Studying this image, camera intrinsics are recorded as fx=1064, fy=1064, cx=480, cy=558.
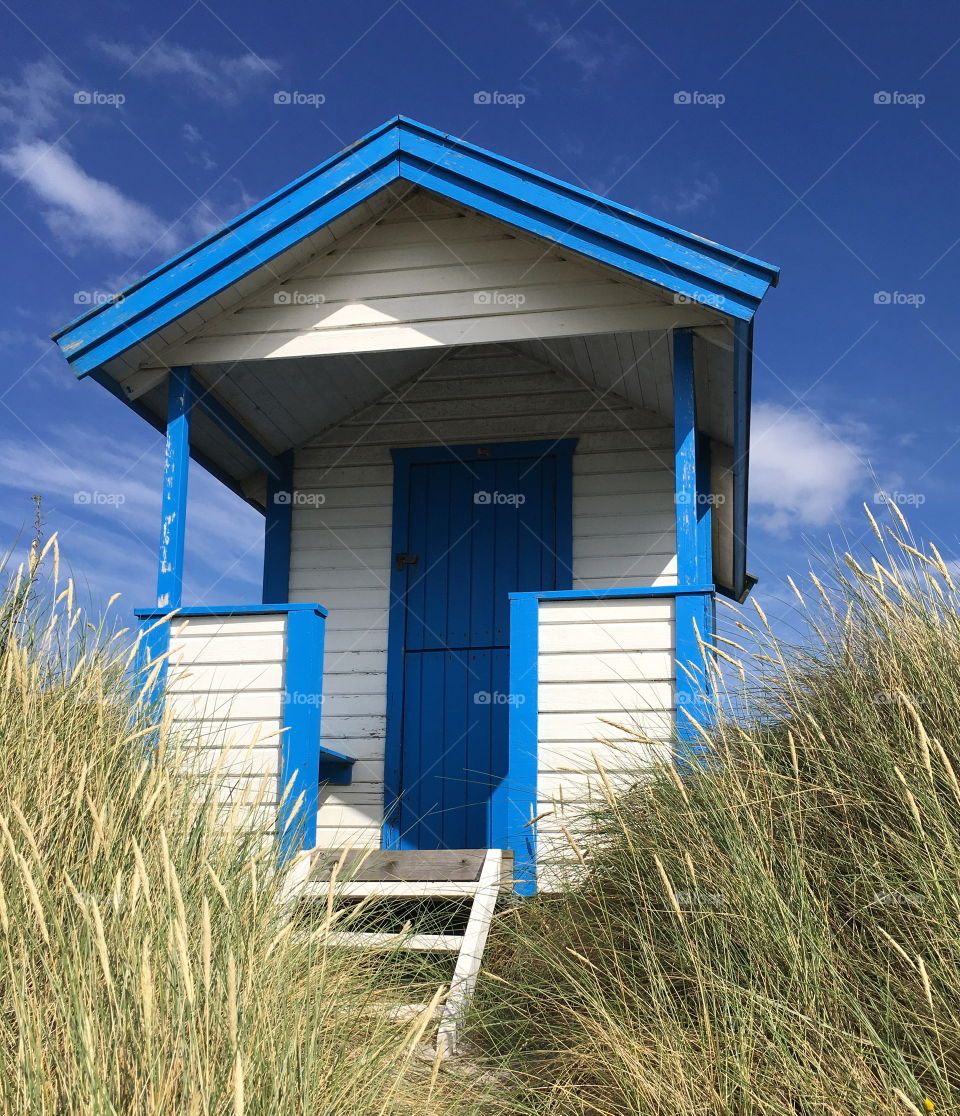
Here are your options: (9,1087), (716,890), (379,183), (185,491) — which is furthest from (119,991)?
(379,183)

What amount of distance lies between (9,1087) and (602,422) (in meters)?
6.75

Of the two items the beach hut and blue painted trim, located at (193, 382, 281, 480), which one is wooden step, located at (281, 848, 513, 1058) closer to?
the beach hut

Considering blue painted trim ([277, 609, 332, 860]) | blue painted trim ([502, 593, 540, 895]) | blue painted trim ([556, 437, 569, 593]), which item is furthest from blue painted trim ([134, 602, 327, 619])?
blue painted trim ([556, 437, 569, 593])

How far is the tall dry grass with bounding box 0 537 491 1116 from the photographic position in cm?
204

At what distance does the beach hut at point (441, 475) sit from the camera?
5895 millimetres

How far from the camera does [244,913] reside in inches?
115

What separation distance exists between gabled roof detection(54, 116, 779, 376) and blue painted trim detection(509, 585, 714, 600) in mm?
1708

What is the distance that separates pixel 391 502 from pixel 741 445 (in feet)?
9.10

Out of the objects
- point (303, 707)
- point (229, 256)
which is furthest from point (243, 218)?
point (303, 707)

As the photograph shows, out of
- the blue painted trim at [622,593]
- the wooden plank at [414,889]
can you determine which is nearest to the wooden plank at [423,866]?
the wooden plank at [414,889]

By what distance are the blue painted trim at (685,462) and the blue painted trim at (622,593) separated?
10 cm

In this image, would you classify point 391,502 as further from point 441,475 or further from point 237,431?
point 237,431

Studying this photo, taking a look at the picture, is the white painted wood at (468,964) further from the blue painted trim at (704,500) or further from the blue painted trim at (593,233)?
the blue painted trim at (593,233)

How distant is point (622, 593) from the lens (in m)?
5.93
